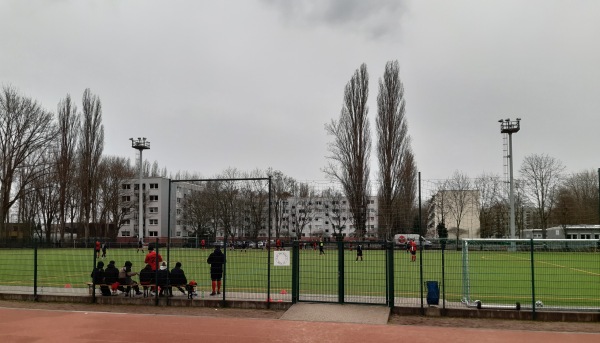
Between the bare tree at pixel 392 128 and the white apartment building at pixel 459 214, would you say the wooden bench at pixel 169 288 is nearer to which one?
the white apartment building at pixel 459 214

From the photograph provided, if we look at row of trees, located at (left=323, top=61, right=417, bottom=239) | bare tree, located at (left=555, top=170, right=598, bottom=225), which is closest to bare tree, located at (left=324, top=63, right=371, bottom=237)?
row of trees, located at (left=323, top=61, right=417, bottom=239)

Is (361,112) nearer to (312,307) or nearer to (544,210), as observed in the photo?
(544,210)

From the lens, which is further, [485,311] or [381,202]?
[381,202]

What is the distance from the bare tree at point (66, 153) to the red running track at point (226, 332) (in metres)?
51.9

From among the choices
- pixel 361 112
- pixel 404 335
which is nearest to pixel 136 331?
pixel 404 335

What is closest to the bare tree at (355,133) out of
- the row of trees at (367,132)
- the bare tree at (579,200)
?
the row of trees at (367,132)

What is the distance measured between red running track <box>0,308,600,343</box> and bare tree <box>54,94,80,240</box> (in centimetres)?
5186

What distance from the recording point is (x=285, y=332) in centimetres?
1036

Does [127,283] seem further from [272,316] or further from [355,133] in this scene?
[355,133]

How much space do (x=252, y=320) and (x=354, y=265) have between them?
518 inches

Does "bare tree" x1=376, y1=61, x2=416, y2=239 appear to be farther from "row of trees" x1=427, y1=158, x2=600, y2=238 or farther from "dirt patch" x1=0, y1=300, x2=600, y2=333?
"dirt patch" x1=0, y1=300, x2=600, y2=333

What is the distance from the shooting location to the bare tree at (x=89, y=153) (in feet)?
197

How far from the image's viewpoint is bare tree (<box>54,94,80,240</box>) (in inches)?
2320

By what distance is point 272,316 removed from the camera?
40.5ft
